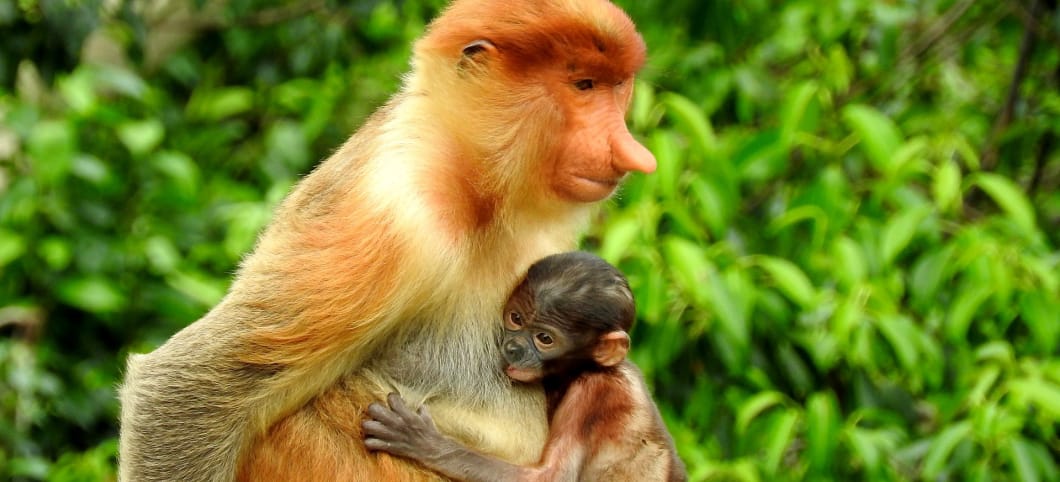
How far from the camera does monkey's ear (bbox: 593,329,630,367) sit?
3293 millimetres

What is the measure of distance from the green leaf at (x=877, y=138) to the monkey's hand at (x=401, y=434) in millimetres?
2277

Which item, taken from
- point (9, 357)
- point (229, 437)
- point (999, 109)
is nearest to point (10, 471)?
point (9, 357)

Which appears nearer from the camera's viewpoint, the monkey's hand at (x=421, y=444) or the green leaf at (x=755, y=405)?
the monkey's hand at (x=421, y=444)

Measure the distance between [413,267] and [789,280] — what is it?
74.7 inches

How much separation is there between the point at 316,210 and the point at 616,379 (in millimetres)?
879

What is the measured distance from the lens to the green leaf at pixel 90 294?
17.9 ft

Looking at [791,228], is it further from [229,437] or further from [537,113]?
[229,437]

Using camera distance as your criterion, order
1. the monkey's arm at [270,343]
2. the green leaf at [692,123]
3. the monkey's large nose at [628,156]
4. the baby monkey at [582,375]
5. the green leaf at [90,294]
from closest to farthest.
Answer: the monkey's arm at [270,343], the monkey's large nose at [628,156], the baby monkey at [582,375], the green leaf at [692,123], the green leaf at [90,294]

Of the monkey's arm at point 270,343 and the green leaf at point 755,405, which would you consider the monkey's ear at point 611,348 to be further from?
the green leaf at point 755,405

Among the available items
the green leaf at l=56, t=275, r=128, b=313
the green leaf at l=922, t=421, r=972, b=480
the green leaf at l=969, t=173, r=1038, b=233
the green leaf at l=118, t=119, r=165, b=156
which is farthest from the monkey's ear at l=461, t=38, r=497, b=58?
the green leaf at l=56, t=275, r=128, b=313

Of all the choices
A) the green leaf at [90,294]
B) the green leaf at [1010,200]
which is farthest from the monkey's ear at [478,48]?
the green leaf at [90,294]

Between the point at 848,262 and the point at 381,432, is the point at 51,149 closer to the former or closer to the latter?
the point at 381,432

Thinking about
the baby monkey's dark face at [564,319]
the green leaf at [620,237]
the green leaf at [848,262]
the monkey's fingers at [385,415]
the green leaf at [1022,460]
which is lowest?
the green leaf at [1022,460]

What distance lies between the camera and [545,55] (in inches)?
122
